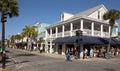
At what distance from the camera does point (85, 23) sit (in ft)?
120

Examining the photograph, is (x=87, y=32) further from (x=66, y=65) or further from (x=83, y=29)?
(x=66, y=65)

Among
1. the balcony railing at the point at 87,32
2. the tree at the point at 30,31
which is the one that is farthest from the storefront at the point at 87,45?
the tree at the point at 30,31

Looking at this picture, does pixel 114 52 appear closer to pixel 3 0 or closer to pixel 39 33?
pixel 3 0

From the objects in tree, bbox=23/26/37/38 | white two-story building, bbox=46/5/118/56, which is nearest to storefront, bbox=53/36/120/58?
white two-story building, bbox=46/5/118/56

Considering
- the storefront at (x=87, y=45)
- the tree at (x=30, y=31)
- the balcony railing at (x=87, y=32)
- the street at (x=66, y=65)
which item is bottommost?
the street at (x=66, y=65)

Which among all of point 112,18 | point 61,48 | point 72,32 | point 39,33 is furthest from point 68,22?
point 39,33

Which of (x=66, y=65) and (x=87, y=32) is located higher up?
(x=87, y=32)

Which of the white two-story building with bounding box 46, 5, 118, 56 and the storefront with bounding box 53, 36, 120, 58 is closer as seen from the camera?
the storefront with bounding box 53, 36, 120, 58

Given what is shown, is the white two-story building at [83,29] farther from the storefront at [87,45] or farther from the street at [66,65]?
the street at [66,65]

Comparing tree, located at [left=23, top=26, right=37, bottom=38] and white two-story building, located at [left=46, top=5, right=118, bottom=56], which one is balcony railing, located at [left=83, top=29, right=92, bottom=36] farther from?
tree, located at [left=23, top=26, right=37, bottom=38]

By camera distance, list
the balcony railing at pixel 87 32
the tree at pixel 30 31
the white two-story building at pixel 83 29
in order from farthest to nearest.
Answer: the tree at pixel 30 31
the balcony railing at pixel 87 32
the white two-story building at pixel 83 29

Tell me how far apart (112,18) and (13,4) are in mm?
14222

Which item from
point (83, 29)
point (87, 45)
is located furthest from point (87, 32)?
point (87, 45)

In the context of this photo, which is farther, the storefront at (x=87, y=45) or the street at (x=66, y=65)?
the storefront at (x=87, y=45)
